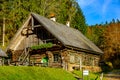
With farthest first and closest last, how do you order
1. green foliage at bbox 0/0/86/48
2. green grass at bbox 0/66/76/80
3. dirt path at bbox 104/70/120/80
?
green foliage at bbox 0/0/86/48, dirt path at bbox 104/70/120/80, green grass at bbox 0/66/76/80

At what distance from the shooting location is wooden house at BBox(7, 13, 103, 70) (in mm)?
44625

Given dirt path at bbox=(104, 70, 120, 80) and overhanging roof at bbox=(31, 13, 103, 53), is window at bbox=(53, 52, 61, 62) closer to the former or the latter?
overhanging roof at bbox=(31, 13, 103, 53)

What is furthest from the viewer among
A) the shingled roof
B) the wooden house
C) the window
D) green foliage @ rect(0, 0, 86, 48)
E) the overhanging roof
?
green foliage @ rect(0, 0, 86, 48)

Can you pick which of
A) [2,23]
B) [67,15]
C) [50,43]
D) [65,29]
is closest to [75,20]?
[67,15]

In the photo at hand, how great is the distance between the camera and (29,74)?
30.2 meters

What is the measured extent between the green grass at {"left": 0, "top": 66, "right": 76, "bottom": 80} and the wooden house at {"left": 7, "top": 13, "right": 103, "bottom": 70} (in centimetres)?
810

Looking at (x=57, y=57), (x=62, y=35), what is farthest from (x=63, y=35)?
(x=57, y=57)

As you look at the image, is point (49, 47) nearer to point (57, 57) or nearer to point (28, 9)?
point (57, 57)

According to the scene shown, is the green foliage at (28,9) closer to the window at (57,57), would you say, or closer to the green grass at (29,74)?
the window at (57,57)

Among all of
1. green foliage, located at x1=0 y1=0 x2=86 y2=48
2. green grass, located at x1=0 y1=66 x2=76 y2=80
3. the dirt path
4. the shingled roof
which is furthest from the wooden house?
green foliage, located at x1=0 y1=0 x2=86 y2=48

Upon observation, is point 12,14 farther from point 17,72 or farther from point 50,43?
point 17,72

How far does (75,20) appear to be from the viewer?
78.8 metres

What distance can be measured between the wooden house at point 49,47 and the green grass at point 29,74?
8.10 meters

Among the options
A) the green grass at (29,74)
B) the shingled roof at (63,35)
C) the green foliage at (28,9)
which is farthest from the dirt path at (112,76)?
the green foliage at (28,9)
